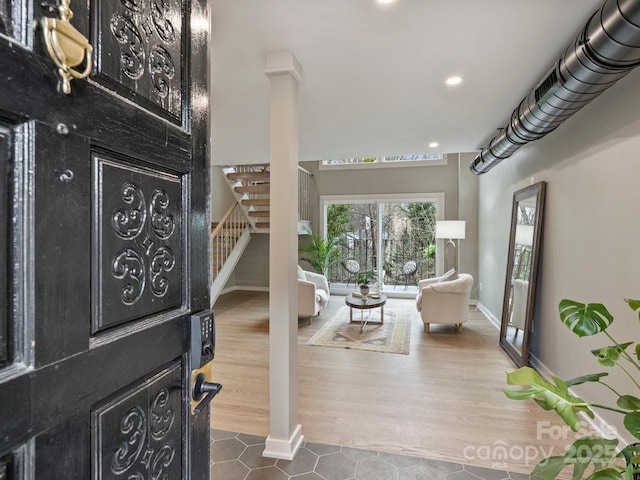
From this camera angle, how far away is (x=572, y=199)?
2730mm

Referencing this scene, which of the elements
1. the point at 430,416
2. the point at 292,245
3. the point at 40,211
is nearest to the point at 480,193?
the point at 430,416

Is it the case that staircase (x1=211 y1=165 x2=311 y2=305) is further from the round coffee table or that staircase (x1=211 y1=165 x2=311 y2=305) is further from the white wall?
the white wall

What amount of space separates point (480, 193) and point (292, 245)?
534 cm

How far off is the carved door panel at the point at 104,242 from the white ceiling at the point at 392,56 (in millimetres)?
1126

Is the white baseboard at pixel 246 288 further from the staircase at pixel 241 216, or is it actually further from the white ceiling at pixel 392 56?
the white ceiling at pixel 392 56

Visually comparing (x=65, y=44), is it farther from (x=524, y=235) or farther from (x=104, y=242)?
(x=524, y=235)

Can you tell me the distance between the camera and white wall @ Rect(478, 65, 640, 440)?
200 cm

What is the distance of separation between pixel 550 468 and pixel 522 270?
3131 mm

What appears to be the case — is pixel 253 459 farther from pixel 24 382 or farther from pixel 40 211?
pixel 40 211

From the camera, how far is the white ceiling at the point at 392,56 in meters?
1.77

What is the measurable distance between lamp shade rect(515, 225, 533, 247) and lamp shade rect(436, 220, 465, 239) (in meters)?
1.99

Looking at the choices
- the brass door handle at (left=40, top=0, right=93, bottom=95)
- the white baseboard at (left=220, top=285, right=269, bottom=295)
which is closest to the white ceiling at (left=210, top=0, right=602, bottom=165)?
the brass door handle at (left=40, top=0, right=93, bottom=95)

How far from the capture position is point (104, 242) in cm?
63

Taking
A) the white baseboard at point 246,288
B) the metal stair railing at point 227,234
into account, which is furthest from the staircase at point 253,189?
the white baseboard at point 246,288
